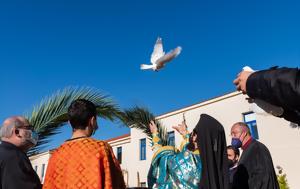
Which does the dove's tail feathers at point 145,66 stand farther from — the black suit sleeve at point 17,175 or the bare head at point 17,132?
the black suit sleeve at point 17,175

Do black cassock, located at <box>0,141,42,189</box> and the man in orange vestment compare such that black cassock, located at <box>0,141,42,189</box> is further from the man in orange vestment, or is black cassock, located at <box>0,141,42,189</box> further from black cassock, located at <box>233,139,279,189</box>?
black cassock, located at <box>233,139,279,189</box>

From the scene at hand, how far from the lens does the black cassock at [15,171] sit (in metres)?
2.80

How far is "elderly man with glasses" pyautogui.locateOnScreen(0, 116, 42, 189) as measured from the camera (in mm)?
2816

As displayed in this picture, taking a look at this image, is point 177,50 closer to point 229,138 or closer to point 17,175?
point 17,175

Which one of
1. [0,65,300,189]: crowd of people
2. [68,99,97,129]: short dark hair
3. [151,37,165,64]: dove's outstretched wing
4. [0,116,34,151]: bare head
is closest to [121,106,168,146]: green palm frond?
[151,37,165,64]: dove's outstretched wing

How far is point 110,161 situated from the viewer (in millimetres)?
2445

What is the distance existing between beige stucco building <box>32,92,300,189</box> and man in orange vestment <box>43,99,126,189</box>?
11.0 meters

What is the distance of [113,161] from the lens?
2.49 metres

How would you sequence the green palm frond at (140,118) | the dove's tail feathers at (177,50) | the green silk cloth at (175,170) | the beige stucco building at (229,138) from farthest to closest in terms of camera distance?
the beige stucco building at (229,138)
the green palm frond at (140,118)
the dove's tail feathers at (177,50)
the green silk cloth at (175,170)

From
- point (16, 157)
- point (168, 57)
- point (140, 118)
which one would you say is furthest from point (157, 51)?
point (16, 157)

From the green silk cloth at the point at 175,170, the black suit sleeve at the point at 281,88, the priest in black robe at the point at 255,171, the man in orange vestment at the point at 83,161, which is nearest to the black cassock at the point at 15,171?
the man in orange vestment at the point at 83,161

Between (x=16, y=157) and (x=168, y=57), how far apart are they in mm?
3164

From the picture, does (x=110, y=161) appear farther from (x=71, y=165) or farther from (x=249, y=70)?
(x=249, y=70)

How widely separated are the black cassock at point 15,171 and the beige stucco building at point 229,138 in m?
10.9
